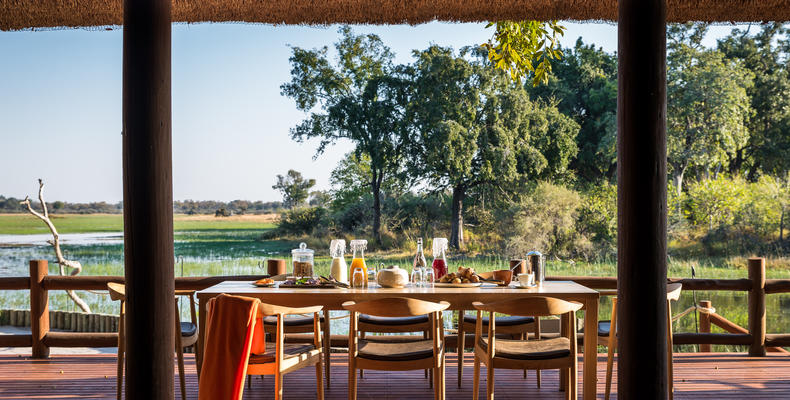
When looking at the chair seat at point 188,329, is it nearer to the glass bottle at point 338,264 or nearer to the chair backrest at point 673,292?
the glass bottle at point 338,264

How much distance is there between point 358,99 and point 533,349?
15.1 m

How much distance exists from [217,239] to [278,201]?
1.81m

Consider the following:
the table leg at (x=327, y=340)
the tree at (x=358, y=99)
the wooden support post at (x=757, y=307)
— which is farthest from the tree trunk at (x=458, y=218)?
the table leg at (x=327, y=340)

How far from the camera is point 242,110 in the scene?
63.6 ft

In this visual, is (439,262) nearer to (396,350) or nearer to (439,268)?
(439,268)

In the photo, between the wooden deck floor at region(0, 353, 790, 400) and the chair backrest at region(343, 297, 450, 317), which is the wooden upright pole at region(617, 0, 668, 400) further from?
the wooden deck floor at region(0, 353, 790, 400)

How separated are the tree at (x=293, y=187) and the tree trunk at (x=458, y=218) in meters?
3.73

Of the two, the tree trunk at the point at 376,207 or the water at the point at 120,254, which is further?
the tree trunk at the point at 376,207

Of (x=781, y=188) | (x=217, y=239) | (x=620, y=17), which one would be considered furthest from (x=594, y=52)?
(x=620, y=17)

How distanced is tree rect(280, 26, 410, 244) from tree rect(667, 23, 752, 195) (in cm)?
658

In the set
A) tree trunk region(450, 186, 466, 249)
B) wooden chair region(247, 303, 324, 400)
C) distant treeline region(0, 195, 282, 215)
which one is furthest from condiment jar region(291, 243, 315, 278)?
distant treeline region(0, 195, 282, 215)

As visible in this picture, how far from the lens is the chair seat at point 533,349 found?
3.30 m

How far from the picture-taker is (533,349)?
342 centimetres

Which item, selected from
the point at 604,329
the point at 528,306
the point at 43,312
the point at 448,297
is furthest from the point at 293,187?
the point at 528,306
